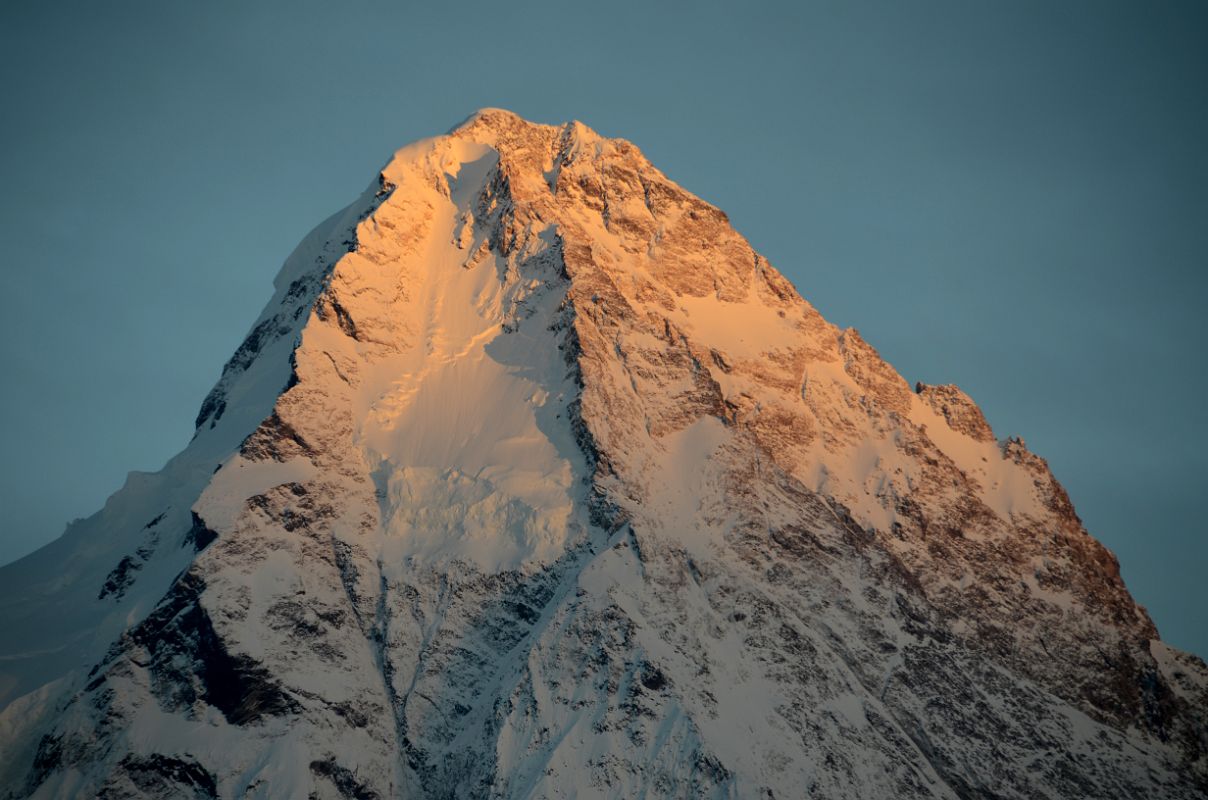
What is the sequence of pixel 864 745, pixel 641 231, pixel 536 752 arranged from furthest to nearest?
pixel 641 231
pixel 864 745
pixel 536 752

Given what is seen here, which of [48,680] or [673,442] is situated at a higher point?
[673,442]

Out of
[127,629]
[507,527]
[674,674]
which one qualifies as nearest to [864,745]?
[674,674]

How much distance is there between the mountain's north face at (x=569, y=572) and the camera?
412 ft

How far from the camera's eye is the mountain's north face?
12562 cm

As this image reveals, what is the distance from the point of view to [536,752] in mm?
121125

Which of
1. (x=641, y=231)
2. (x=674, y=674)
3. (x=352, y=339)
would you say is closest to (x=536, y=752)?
(x=674, y=674)

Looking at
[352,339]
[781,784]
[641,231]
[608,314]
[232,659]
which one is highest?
[641,231]

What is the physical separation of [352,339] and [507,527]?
3847cm

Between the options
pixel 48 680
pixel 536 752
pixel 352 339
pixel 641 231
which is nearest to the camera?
pixel 536 752

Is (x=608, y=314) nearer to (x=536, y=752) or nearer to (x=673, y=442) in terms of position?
(x=673, y=442)

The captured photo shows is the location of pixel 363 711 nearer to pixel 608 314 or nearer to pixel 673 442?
pixel 673 442

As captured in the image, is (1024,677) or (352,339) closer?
(1024,677)

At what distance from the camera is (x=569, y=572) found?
13925 centimetres

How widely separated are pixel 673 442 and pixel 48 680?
72.4 m
